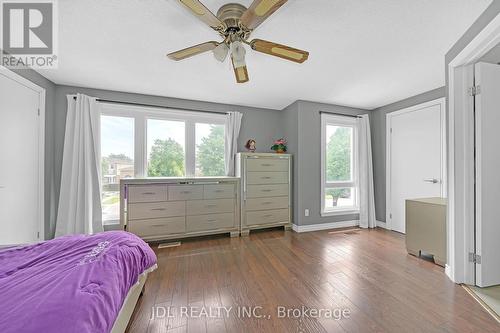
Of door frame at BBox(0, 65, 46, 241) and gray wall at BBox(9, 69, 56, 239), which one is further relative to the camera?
gray wall at BBox(9, 69, 56, 239)

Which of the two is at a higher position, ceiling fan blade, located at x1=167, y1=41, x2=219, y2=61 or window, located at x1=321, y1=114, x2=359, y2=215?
ceiling fan blade, located at x1=167, y1=41, x2=219, y2=61

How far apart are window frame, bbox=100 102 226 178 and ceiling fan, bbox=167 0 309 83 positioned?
198 cm

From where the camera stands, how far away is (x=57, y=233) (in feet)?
9.15

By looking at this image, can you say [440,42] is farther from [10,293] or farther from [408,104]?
[10,293]

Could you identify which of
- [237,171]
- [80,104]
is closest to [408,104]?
[237,171]

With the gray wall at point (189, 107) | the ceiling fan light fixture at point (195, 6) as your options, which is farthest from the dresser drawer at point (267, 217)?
the ceiling fan light fixture at point (195, 6)

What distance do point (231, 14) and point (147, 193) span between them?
100 inches

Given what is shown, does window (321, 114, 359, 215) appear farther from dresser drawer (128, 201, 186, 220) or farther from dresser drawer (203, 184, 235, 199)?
dresser drawer (128, 201, 186, 220)

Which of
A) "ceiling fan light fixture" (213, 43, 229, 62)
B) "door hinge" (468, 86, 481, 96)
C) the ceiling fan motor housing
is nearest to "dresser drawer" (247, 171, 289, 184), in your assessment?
"ceiling fan light fixture" (213, 43, 229, 62)

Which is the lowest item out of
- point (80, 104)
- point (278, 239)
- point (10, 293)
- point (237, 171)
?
point (278, 239)

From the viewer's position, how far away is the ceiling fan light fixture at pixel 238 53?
158 centimetres

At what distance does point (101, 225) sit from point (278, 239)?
2.70 meters

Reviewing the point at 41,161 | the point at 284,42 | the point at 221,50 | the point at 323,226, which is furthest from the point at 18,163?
the point at 323,226

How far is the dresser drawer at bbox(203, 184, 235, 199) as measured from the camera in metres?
3.30
